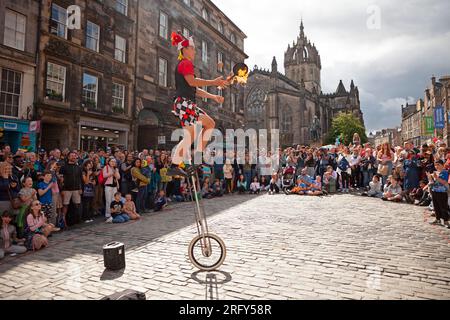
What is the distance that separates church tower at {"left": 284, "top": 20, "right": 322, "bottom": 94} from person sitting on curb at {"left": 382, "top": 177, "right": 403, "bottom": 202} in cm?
8752

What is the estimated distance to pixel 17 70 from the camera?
13.5m

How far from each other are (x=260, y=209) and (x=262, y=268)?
548cm

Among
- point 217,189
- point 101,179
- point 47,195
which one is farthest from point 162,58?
point 47,195

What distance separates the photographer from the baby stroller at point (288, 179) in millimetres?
15035

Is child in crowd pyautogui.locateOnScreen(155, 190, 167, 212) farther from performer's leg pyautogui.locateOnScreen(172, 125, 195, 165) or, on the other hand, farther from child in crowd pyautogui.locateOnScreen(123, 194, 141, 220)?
performer's leg pyautogui.locateOnScreen(172, 125, 195, 165)

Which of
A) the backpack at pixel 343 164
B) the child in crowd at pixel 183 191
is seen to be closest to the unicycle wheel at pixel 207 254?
the child in crowd at pixel 183 191

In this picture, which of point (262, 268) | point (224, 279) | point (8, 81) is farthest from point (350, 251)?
point (8, 81)

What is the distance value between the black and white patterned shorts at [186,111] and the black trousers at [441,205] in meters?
6.91

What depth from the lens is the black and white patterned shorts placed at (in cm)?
435

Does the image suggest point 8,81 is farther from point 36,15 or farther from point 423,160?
point 423,160

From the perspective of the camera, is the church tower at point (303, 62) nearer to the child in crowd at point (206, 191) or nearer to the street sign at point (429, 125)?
the street sign at point (429, 125)

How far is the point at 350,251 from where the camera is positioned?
4887 millimetres

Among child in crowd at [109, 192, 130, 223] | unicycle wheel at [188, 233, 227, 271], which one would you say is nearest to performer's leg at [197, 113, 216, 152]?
unicycle wheel at [188, 233, 227, 271]

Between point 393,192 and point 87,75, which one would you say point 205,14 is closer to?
point 87,75
